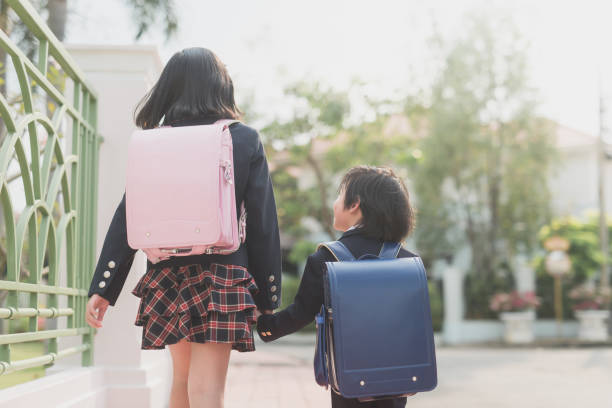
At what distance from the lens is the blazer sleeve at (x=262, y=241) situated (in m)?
2.20

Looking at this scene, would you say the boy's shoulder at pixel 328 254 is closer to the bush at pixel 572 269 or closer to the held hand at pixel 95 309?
the held hand at pixel 95 309

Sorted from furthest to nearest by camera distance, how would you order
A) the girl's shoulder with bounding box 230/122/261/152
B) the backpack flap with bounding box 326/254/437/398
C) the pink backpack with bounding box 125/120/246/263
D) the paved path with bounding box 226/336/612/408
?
the paved path with bounding box 226/336/612/408, the girl's shoulder with bounding box 230/122/261/152, the backpack flap with bounding box 326/254/437/398, the pink backpack with bounding box 125/120/246/263

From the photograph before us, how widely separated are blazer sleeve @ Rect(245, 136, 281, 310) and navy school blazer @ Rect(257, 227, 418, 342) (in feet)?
0.20

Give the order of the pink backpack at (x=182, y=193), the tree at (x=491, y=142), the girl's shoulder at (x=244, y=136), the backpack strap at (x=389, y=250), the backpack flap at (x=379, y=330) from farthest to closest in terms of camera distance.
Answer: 1. the tree at (x=491, y=142)
2. the backpack strap at (x=389, y=250)
3. the girl's shoulder at (x=244, y=136)
4. the backpack flap at (x=379, y=330)
5. the pink backpack at (x=182, y=193)

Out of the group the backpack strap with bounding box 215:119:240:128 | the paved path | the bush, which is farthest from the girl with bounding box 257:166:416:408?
the bush

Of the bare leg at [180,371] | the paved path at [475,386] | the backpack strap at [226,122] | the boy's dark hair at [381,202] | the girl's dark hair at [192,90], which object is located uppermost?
the girl's dark hair at [192,90]

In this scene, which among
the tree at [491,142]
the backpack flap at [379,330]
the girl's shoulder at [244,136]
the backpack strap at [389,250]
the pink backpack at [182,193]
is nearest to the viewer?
the pink backpack at [182,193]

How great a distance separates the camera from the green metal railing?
91.5 inches

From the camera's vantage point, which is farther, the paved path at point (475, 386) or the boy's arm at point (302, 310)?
the paved path at point (475, 386)

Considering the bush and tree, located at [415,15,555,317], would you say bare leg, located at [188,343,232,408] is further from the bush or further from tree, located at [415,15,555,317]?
the bush

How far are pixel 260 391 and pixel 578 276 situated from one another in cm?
1587

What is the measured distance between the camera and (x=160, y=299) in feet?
6.92

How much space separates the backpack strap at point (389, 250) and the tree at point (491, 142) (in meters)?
16.8

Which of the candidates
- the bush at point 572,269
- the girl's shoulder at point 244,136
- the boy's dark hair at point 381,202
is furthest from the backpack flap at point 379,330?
the bush at point 572,269
